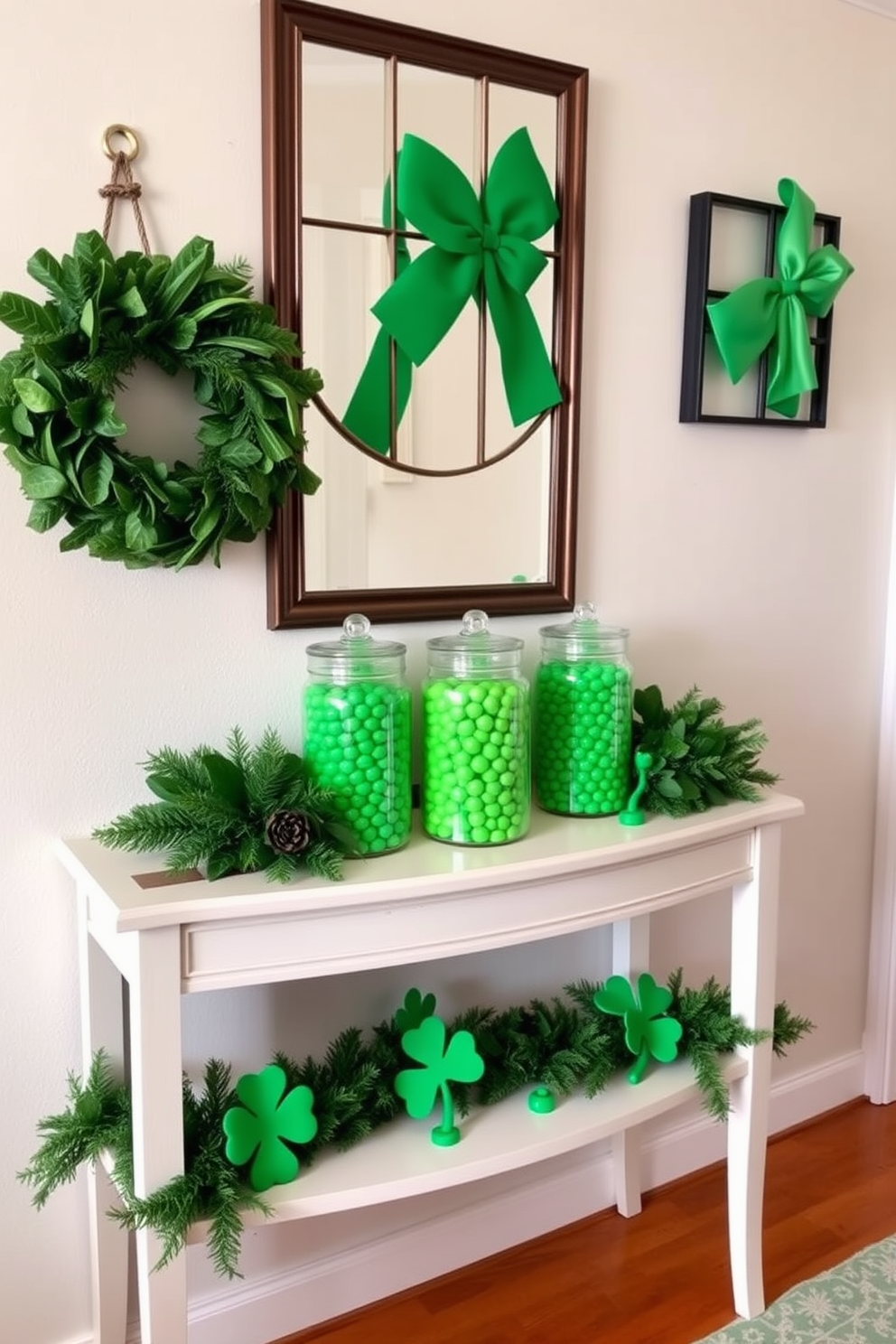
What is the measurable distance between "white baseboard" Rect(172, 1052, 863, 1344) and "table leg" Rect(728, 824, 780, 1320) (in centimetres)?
31

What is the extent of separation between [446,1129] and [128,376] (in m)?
1.06

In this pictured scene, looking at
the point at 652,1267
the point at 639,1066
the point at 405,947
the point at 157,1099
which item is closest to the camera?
the point at 157,1099

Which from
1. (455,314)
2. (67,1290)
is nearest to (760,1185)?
(67,1290)

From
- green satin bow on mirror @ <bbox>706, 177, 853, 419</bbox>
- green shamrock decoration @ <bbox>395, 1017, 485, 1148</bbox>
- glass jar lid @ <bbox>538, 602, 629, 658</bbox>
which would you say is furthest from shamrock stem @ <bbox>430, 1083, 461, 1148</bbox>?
green satin bow on mirror @ <bbox>706, 177, 853, 419</bbox>

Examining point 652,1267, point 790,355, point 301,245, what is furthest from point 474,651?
point 652,1267

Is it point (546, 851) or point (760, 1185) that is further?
point (760, 1185)

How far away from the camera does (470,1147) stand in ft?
5.23

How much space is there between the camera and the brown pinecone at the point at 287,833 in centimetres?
140

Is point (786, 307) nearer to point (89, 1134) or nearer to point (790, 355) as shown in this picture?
point (790, 355)

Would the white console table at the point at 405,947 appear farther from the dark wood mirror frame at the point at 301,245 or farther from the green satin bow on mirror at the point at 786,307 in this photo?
the green satin bow on mirror at the point at 786,307

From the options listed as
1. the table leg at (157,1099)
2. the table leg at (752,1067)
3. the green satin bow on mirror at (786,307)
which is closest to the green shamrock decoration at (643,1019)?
the table leg at (752,1067)

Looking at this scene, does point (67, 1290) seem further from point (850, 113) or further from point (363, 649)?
point (850, 113)

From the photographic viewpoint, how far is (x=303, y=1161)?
1.52 m

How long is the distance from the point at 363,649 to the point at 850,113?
1.44 m
